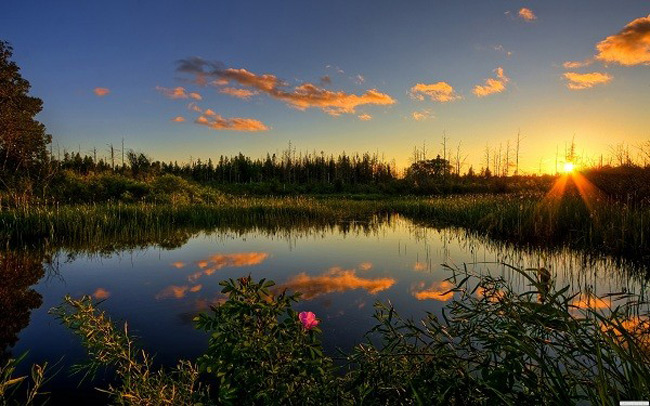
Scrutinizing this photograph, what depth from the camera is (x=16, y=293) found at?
7.13 meters

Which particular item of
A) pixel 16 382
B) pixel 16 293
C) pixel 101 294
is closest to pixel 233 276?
pixel 101 294

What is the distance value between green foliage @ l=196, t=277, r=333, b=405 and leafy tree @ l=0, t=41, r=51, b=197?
28.6 m

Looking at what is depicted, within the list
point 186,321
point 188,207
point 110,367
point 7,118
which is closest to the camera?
point 110,367

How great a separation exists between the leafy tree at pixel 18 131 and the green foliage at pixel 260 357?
93.8 ft

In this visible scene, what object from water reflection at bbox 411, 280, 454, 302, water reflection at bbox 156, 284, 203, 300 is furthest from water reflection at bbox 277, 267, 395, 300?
water reflection at bbox 156, 284, 203, 300

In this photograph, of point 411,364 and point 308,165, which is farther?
point 308,165

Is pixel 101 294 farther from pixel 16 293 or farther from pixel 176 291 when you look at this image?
pixel 16 293

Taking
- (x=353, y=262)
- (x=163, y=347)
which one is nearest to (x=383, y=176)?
(x=353, y=262)

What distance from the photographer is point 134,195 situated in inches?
1075

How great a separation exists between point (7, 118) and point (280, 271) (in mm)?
28887

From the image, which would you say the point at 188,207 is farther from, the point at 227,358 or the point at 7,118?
the point at 227,358

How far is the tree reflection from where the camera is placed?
5273mm

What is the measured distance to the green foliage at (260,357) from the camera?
243cm

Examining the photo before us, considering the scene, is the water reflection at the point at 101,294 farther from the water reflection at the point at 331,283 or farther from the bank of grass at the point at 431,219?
the bank of grass at the point at 431,219
